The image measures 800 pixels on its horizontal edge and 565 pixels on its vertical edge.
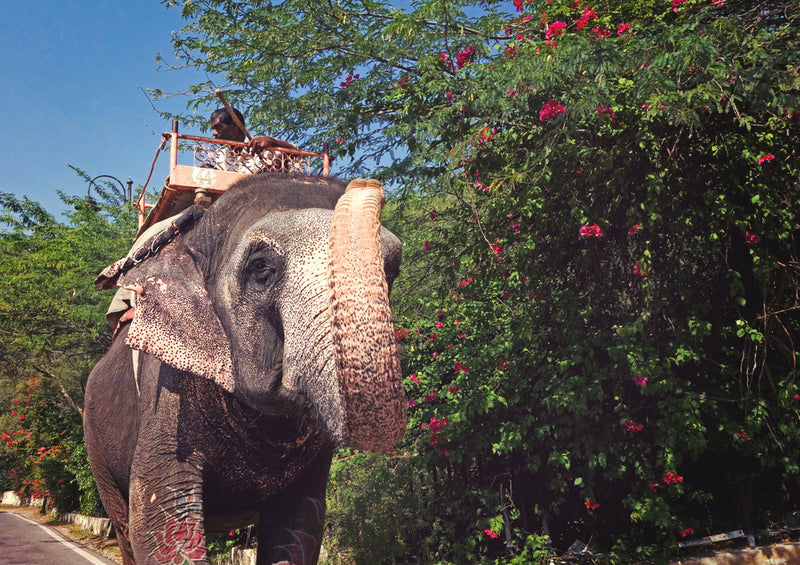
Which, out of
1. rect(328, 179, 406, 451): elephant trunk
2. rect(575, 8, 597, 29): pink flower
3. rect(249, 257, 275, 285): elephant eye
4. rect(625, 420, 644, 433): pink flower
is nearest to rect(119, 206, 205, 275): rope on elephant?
rect(249, 257, 275, 285): elephant eye

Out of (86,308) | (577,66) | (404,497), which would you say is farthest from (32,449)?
(577,66)

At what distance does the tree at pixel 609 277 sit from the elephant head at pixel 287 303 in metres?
2.34

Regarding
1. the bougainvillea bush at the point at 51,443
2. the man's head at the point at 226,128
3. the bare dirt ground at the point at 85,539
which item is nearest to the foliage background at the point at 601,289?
the man's head at the point at 226,128

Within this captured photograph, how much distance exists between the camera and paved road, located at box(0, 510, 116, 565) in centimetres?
982

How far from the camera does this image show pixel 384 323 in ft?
5.66

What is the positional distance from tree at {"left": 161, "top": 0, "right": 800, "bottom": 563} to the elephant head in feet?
7.68

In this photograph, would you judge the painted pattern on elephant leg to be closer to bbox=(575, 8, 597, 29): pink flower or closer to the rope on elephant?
the rope on elephant

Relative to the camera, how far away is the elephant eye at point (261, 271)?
2.14 metres

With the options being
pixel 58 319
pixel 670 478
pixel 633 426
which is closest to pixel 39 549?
pixel 58 319

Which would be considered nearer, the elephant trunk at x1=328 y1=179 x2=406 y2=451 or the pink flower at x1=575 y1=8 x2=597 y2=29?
the elephant trunk at x1=328 y1=179 x2=406 y2=451

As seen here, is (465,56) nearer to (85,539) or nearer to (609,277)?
(609,277)

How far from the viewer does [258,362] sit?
209 cm

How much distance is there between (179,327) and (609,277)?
3991mm

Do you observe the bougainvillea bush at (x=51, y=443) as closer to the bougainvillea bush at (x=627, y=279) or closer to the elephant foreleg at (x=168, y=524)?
the bougainvillea bush at (x=627, y=279)
